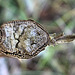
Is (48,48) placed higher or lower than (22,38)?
higher

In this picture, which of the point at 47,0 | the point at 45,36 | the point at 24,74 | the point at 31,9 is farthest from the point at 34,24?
the point at 47,0

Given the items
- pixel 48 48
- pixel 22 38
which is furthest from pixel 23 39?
pixel 48 48

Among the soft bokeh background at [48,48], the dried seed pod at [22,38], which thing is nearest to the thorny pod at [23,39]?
the dried seed pod at [22,38]

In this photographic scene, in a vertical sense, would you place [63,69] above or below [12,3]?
below

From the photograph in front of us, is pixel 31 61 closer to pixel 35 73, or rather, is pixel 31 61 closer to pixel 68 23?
pixel 35 73

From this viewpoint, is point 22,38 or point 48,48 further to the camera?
point 48,48

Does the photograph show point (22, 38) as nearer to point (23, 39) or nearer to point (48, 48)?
point (23, 39)
